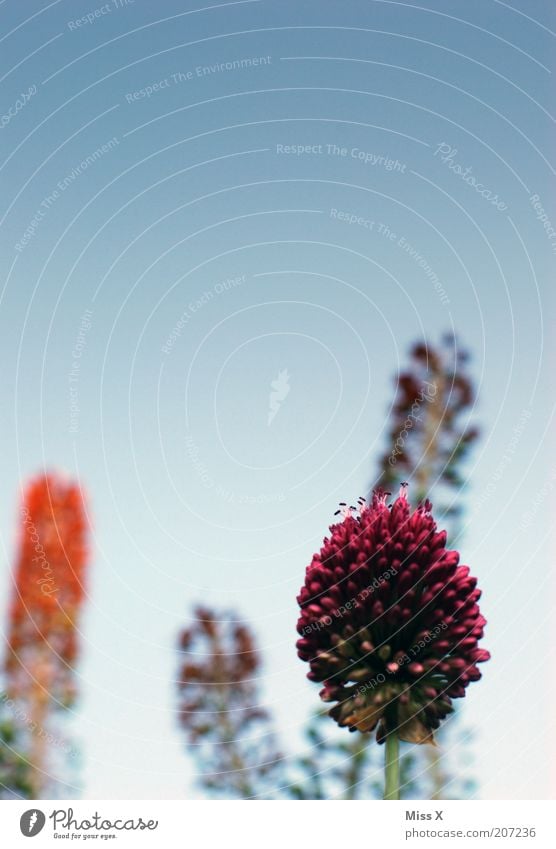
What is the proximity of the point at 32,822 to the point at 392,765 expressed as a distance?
1.60 m

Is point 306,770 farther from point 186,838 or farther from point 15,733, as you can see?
point 15,733

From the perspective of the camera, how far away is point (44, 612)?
22.4 ft

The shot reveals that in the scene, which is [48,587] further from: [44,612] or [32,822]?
[32,822]

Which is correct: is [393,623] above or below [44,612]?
below

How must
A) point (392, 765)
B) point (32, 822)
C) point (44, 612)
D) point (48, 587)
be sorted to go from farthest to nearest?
1. point (44, 612)
2. point (48, 587)
3. point (32, 822)
4. point (392, 765)

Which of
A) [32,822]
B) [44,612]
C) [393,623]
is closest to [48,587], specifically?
[44,612]

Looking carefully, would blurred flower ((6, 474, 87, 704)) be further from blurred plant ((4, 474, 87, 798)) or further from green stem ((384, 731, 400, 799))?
green stem ((384, 731, 400, 799))

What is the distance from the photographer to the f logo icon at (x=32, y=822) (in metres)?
3.62

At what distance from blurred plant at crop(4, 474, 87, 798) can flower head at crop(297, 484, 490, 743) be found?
310cm

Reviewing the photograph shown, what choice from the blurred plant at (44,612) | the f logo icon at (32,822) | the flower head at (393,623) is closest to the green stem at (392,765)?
the flower head at (393,623)

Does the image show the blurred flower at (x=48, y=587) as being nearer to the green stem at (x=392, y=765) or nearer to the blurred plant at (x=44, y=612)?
the blurred plant at (x=44, y=612)

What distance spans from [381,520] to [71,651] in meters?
4.25

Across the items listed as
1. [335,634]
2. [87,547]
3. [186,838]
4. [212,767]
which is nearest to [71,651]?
[87,547]

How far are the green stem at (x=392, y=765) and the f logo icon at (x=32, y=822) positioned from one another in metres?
1.50
